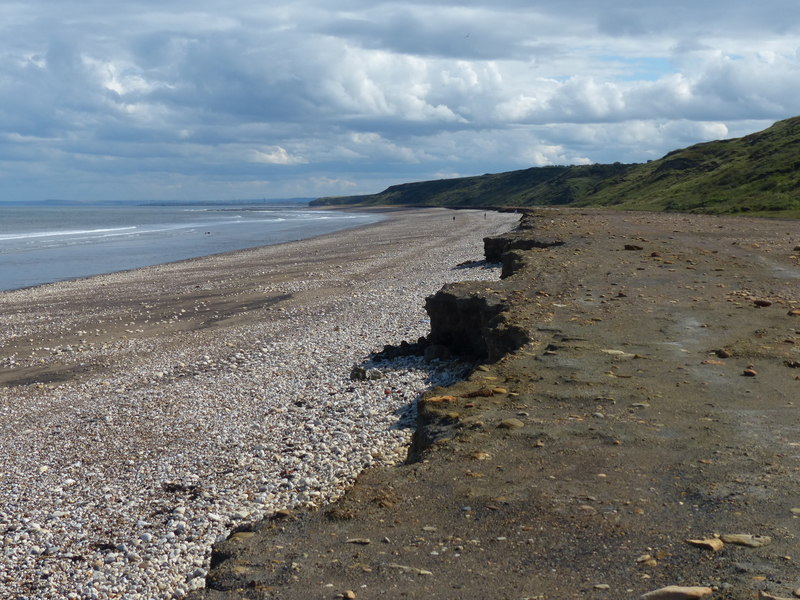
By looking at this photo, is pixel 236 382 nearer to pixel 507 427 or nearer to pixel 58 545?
pixel 58 545

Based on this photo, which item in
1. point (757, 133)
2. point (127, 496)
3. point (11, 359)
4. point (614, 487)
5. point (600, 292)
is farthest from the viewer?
point (757, 133)

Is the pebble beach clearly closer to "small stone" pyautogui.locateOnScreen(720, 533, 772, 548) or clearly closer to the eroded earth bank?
the eroded earth bank

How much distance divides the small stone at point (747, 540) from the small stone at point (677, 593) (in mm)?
754

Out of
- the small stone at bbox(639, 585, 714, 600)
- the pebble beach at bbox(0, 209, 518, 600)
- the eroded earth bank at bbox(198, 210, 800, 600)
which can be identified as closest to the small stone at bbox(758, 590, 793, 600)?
the eroded earth bank at bbox(198, 210, 800, 600)

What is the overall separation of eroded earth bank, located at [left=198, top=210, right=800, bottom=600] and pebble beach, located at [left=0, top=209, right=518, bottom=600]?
1.59 meters

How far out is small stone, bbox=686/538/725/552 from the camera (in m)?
5.44

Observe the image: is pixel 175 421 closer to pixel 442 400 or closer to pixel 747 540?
pixel 442 400

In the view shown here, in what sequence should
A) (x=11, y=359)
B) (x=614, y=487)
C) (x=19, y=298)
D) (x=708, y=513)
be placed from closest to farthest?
(x=708, y=513)
(x=614, y=487)
(x=11, y=359)
(x=19, y=298)

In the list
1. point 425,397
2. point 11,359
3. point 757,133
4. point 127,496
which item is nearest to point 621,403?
point 425,397

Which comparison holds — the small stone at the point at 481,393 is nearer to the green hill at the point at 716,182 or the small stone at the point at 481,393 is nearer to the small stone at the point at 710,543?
the small stone at the point at 710,543

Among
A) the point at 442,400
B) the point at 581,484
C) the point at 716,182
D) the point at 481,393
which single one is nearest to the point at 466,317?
the point at 481,393

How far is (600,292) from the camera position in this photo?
51.5 feet

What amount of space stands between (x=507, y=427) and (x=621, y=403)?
147 centimetres

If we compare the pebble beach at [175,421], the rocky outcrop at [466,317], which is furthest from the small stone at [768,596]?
the rocky outcrop at [466,317]
